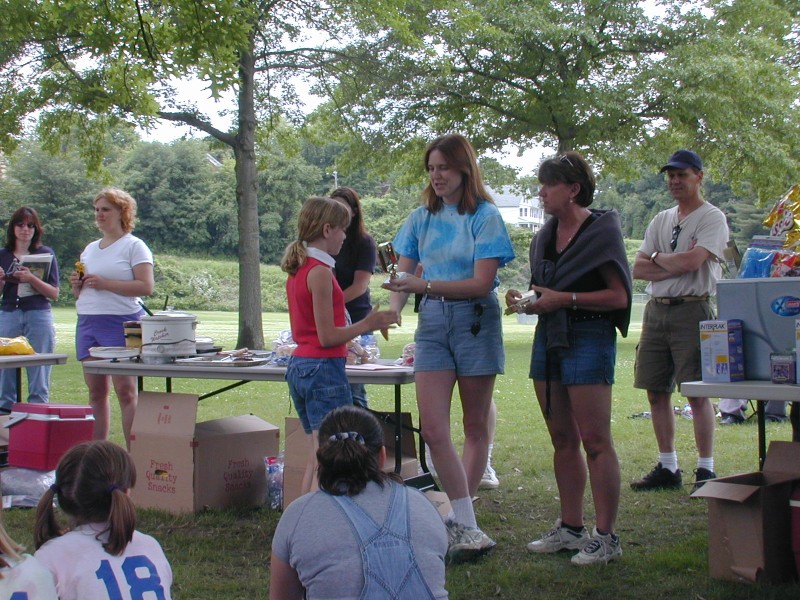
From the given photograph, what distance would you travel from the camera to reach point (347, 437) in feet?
6.93

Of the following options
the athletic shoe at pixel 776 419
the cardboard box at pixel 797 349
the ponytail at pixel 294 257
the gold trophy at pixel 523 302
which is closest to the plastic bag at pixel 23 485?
the ponytail at pixel 294 257

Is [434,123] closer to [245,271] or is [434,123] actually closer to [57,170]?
[245,271]

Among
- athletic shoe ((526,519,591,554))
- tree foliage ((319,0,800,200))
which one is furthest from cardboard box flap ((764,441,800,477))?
tree foliage ((319,0,800,200))

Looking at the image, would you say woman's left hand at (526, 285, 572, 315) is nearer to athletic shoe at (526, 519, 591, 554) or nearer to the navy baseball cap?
athletic shoe at (526, 519, 591, 554)

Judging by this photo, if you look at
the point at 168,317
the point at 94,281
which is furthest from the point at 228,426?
the point at 94,281

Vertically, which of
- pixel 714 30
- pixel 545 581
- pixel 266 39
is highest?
pixel 714 30

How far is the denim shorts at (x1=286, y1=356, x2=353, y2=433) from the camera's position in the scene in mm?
3523

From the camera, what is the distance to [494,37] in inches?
746

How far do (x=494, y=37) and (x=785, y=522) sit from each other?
16997mm

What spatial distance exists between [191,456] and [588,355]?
2204 millimetres

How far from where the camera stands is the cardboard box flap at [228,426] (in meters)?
4.66

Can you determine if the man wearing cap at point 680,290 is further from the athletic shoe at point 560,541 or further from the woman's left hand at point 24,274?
A: the woman's left hand at point 24,274

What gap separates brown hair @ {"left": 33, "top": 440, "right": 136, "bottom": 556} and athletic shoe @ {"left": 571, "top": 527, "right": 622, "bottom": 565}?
2.06 metres

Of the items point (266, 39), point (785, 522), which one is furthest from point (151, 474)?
point (266, 39)
